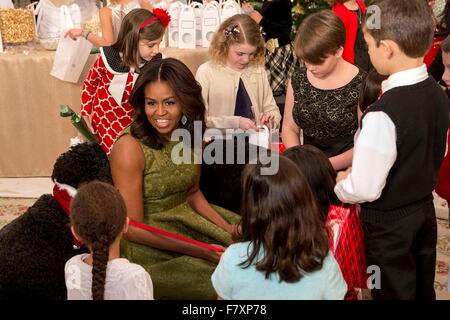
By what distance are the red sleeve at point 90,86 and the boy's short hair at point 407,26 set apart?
1746mm

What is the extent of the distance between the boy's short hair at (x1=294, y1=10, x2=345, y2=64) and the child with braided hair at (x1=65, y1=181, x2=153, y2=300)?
1209 millimetres

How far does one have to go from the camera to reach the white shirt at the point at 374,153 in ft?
6.54

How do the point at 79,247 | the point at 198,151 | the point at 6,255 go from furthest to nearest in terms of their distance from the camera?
the point at 198,151 < the point at 79,247 < the point at 6,255

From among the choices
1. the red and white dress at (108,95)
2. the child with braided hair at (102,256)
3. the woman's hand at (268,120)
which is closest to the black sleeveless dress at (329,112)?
the woman's hand at (268,120)

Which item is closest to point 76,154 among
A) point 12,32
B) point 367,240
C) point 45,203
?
point 45,203

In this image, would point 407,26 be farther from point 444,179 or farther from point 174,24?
point 174,24

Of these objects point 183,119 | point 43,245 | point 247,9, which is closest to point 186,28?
point 247,9

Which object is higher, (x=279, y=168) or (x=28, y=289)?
(x=279, y=168)

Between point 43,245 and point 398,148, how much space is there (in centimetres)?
117

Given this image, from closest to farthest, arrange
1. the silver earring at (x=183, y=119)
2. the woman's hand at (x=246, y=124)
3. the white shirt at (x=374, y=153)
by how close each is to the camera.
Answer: the white shirt at (x=374, y=153) → the silver earring at (x=183, y=119) → the woman's hand at (x=246, y=124)

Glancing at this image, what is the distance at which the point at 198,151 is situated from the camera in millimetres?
2580

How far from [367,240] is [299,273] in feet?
1.82

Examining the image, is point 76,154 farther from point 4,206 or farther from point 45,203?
point 4,206

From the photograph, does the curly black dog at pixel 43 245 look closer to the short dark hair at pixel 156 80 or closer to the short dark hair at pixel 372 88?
the short dark hair at pixel 156 80
